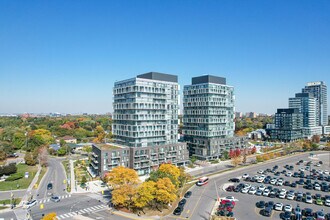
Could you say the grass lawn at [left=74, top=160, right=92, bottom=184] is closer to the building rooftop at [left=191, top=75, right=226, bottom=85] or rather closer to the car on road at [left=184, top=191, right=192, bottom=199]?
the car on road at [left=184, top=191, right=192, bottom=199]

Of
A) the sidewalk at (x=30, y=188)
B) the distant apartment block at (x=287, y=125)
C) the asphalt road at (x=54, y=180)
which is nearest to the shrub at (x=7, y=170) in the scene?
the sidewalk at (x=30, y=188)

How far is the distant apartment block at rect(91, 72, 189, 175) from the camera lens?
8544 cm

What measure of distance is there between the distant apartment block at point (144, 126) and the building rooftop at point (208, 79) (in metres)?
17.8

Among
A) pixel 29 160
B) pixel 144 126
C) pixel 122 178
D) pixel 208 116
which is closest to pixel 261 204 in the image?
pixel 122 178

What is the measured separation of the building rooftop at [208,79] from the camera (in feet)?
366

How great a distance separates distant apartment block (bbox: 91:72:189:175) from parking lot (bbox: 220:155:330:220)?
2661cm

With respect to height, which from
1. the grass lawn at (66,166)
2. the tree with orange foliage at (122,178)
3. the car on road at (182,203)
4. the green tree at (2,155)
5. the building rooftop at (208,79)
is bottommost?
the grass lawn at (66,166)

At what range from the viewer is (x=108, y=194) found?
226ft

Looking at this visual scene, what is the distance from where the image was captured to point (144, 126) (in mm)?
89000

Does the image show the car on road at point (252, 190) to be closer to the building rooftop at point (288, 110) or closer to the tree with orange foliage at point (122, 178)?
the tree with orange foliage at point (122, 178)

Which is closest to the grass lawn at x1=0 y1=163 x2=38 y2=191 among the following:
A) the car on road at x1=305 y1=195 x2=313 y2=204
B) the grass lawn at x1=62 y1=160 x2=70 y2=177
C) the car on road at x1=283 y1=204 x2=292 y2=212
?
the grass lawn at x1=62 y1=160 x2=70 y2=177

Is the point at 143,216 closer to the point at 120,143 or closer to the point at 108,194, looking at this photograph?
the point at 108,194

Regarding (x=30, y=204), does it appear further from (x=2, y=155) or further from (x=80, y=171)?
(x=2, y=155)

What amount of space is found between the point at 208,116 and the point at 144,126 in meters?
34.2
